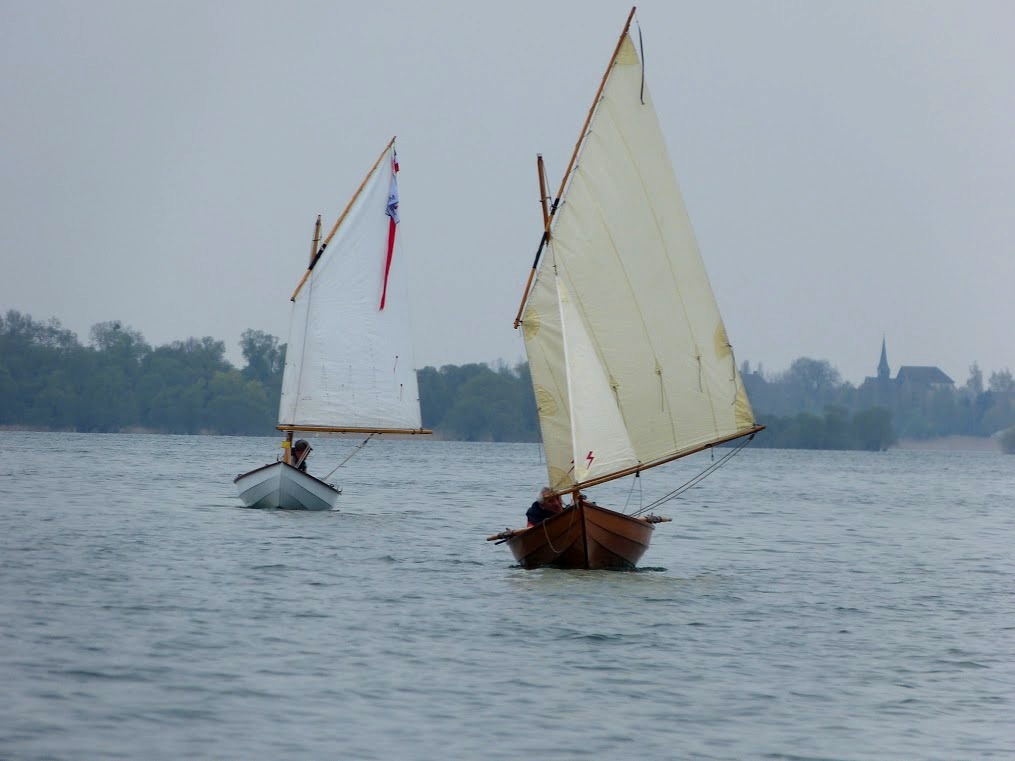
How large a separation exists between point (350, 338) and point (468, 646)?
913 inches

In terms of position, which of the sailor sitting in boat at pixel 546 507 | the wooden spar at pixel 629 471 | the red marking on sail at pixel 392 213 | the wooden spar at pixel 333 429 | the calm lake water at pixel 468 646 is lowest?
the calm lake water at pixel 468 646

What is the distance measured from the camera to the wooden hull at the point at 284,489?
40.4 meters

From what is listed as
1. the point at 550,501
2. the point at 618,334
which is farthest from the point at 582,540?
the point at 618,334

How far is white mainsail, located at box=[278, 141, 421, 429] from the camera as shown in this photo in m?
41.7

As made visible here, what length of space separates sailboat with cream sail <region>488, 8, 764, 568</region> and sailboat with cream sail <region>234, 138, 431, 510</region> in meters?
14.3

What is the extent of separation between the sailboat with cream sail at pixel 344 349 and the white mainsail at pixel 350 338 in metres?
0.03

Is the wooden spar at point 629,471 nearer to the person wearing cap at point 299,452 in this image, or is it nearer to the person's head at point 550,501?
the person's head at point 550,501

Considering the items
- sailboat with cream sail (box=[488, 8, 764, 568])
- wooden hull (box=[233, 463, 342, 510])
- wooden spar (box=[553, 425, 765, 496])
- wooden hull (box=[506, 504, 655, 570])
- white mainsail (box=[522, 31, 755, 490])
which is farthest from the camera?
wooden hull (box=[233, 463, 342, 510])

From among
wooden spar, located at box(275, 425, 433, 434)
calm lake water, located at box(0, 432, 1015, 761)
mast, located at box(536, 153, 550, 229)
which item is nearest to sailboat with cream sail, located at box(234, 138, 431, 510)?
wooden spar, located at box(275, 425, 433, 434)

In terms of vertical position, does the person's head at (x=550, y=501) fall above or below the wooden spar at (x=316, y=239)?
below

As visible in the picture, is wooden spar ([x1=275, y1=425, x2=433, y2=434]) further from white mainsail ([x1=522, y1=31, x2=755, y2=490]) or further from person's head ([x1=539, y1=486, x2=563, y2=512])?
person's head ([x1=539, y1=486, x2=563, y2=512])

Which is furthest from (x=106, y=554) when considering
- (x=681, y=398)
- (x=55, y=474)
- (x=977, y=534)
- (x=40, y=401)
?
(x=40, y=401)

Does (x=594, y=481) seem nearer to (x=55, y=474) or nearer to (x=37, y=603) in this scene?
(x=37, y=603)

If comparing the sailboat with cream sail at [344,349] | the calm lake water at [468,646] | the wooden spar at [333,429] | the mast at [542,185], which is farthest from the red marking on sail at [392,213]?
the mast at [542,185]
